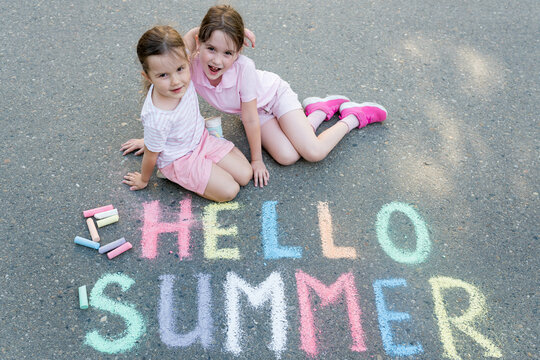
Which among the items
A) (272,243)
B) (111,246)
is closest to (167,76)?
(111,246)

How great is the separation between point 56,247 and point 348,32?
9.65 feet

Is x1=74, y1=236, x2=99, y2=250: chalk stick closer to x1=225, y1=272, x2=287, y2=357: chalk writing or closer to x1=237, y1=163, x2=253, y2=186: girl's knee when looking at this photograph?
x1=225, y1=272, x2=287, y2=357: chalk writing

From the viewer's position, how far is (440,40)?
4.12 m

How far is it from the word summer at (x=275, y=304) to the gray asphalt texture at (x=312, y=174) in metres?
0.03

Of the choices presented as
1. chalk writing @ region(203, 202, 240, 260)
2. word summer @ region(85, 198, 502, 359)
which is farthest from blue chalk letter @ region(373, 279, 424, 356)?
chalk writing @ region(203, 202, 240, 260)

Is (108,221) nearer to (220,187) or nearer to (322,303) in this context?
(220,187)

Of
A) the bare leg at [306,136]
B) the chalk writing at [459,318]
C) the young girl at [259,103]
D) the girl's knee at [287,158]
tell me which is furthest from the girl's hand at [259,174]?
the chalk writing at [459,318]

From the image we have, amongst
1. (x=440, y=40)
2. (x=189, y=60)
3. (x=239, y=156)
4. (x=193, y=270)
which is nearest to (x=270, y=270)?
(x=193, y=270)

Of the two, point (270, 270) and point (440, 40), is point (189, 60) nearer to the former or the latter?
point (270, 270)

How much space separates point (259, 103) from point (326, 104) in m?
0.56

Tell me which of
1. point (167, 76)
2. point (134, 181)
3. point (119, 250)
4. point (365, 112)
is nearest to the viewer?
point (167, 76)

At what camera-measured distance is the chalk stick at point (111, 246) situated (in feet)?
8.55

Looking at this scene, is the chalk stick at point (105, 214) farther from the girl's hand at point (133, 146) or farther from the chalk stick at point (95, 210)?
the girl's hand at point (133, 146)

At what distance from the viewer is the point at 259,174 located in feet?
9.90
